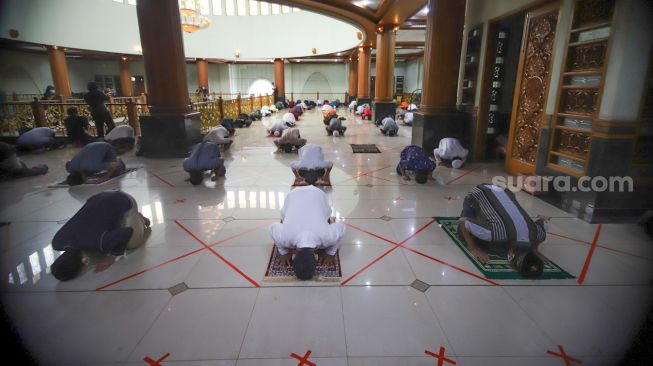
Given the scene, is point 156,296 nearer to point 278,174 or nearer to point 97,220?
point 97,220

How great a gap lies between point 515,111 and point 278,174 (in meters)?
3.80

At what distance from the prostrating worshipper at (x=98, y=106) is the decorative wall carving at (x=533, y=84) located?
856 cm

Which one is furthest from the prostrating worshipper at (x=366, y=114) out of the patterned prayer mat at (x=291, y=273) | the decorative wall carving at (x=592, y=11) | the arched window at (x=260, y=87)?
the arched window at (x=260, y=87)

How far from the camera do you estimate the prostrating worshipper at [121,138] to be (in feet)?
24.1

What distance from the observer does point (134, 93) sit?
2264 cm

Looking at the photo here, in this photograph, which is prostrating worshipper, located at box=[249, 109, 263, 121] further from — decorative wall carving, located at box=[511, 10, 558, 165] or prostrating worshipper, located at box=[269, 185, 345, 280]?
prostrating worshipper, located at box=[269, 185, 345, 280]

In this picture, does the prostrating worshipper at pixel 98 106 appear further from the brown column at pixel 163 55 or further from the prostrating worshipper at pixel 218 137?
the prostrating worshipper at pixel 218 137

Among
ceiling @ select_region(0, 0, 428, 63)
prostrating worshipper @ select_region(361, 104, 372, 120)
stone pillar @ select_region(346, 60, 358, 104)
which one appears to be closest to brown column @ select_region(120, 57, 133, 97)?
ceiling @ select_region(0, 0, 428, 63)

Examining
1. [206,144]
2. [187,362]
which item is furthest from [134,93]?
[187,362]

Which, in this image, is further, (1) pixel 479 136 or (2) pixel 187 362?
(1) pixel 479 136

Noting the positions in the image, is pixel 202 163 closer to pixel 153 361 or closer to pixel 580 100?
pixel 153 361

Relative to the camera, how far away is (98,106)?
8.04 meters

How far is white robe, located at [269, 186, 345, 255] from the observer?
2.55 m

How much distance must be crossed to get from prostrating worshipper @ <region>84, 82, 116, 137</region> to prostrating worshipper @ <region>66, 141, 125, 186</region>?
3.60 metres
